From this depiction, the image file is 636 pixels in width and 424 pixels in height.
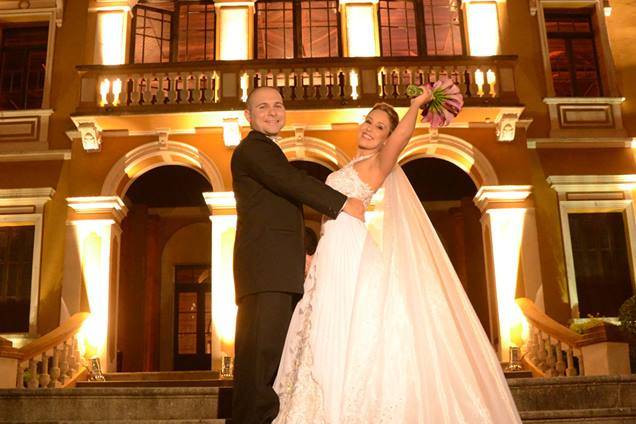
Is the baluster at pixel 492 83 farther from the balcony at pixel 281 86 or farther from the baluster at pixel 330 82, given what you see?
the baluster at pixel 330 82

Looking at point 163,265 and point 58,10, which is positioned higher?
point 58,10

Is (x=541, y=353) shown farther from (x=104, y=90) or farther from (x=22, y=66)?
(x=22, y=66)

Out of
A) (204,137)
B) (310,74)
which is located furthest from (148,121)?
(310,74)

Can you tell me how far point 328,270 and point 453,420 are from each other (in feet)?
3.28

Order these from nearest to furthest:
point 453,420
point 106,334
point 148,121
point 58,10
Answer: point 453,420
point 106,334
point 148,121
point 58,10

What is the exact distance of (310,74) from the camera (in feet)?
41.2

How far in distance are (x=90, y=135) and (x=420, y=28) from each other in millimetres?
6049

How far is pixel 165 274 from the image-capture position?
647 inches

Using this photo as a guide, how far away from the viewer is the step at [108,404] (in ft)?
20.2

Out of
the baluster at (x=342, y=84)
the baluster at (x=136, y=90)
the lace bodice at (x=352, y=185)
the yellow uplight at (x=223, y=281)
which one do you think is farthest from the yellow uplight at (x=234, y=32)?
the lace bodice at (x=352, y=185)

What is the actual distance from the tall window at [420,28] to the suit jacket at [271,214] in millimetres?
10347

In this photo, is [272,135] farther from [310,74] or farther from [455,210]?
[455,210]

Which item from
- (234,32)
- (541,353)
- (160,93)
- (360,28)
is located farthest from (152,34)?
(541,353)

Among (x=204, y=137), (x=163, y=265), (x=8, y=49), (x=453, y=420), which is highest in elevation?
(x=8, y=49)
